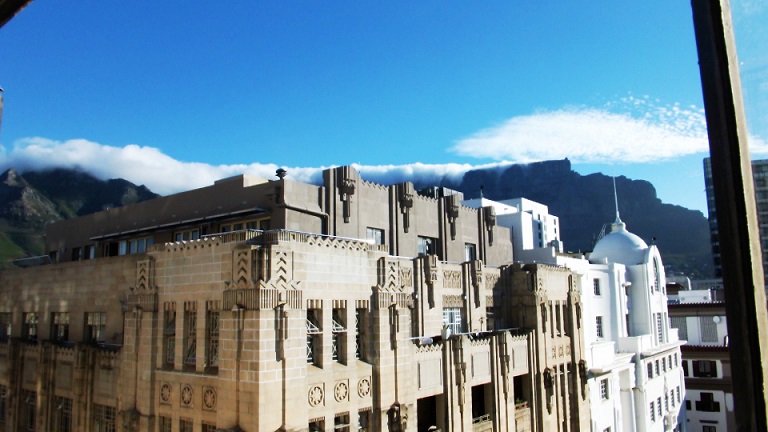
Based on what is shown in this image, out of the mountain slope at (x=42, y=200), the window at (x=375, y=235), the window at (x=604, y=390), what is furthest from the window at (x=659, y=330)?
the mountain slope at (x=42, y=200)

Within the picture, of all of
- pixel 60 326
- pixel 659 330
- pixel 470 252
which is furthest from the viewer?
pixel 659 330

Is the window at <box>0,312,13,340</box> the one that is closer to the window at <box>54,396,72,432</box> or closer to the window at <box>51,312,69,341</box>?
the window at <box>51,312,69,341</box>

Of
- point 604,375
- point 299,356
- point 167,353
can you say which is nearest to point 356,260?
point 299,356

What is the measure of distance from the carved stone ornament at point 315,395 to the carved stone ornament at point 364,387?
6.99 feet

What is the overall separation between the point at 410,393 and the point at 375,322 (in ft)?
12.8

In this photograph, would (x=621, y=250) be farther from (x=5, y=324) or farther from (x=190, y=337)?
(x=5, y=324)

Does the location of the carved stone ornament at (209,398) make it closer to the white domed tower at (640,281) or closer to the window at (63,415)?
the window at (63,415)

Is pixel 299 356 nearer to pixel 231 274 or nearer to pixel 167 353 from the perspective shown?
pixel 231 274

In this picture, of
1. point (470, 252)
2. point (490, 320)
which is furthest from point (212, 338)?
point (470, 252)

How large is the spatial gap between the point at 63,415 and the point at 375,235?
17905mm

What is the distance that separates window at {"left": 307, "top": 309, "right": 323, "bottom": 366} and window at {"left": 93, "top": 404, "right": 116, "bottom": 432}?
33.1ft

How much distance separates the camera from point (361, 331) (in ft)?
77.4

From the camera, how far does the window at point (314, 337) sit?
21.2 meters

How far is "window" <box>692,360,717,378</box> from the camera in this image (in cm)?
5928
